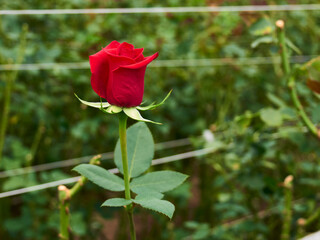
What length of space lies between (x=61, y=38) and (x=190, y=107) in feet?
1.89

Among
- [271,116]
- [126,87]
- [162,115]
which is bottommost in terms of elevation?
[162,115]

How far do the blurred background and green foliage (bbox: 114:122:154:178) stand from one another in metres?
0.63

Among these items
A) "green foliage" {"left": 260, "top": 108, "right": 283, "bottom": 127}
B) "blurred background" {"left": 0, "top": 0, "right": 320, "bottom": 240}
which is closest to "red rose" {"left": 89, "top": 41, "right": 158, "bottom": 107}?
"green foliage" {"left": 260, "top": 108, "right": 283, "bottom": 127}

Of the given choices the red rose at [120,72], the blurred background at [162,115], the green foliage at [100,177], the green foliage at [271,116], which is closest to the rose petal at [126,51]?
the red rose at [120,72]

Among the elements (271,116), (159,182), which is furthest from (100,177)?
(271,116)

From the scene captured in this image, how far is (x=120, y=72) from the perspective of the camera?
40cm

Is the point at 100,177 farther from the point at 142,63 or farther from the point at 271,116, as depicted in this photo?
the point at 271,116

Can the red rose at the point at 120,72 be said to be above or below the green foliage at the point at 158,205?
above

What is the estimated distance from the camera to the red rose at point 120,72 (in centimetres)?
40

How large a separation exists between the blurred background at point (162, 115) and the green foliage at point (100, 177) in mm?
677

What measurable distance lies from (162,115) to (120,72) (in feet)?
4.28

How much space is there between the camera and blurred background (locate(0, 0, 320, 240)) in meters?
1.26

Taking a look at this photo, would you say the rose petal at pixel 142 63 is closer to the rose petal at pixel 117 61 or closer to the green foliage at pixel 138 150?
the rose petal at pixel 117 61

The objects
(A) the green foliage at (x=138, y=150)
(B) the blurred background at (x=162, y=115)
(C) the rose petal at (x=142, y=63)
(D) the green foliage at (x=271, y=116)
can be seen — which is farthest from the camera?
(B) the blurred background at (x=162, y=115)
